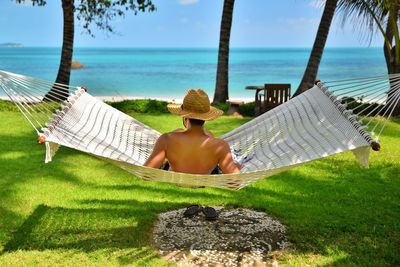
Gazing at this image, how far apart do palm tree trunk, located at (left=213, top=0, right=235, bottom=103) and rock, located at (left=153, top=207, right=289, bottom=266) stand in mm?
5898

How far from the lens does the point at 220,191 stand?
4309 mm

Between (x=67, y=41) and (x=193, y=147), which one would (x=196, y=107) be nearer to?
(x=193, y=147)

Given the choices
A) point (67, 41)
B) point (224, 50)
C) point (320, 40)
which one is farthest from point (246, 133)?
point (67, 41)

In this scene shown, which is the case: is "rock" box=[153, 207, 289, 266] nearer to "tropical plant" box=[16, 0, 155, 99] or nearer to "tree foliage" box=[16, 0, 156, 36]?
"tropical plant" box=[16, 0, 155, 99]

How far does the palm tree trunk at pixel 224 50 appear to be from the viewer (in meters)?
9.08

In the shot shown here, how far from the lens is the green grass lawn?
2.99 m

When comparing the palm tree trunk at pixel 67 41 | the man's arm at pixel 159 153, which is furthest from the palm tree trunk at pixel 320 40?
the man's arm at pixel 159 153

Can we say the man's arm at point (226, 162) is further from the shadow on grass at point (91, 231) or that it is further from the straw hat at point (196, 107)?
the shadow on grass at point (91, 231)

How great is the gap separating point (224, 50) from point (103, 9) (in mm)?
2640

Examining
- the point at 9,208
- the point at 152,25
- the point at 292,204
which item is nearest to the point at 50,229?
the point at 9,208

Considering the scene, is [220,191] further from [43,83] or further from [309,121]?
[43,83]

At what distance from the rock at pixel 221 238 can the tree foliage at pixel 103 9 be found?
21.2ft

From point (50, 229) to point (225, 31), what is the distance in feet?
21.2

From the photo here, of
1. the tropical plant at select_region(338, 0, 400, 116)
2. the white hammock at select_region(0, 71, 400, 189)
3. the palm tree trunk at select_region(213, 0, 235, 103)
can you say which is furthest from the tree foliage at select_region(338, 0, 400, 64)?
the white hammock at select_region(0, 71, 400, 189)
